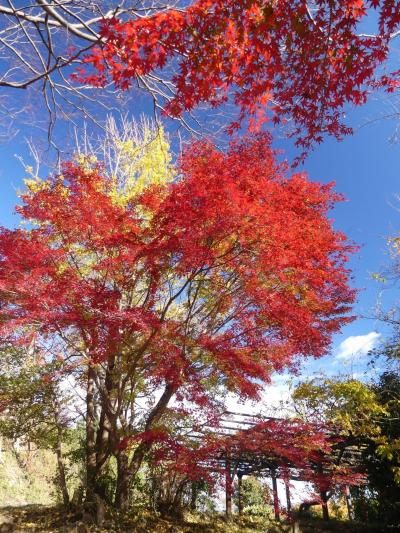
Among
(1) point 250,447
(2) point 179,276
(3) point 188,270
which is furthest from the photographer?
(1) point 250,447

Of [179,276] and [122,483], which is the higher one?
[179,276]

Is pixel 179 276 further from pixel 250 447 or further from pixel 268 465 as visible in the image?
pixel 268 465

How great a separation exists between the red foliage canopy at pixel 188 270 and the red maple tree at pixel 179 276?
0.09ft

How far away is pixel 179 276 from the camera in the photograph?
8.15 m

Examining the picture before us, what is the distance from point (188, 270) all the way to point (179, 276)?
804 millimetres

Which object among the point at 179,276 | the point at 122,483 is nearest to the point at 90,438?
the point at 122,483

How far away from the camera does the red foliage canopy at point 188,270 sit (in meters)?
7.11

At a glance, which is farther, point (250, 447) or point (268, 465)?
point (268, 465)

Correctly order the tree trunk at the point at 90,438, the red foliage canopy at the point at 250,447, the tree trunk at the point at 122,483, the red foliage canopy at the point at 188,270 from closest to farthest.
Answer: the red foliage canopy at the point at 188,270 → the red foliage canopy at the point at 250,447 → the tree trunk at the point at 122,483 → the tree trunk at the point at 90,438

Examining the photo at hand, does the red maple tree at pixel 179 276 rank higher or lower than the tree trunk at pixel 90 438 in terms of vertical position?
higher

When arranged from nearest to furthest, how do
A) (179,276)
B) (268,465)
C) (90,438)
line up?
(179,276)
(90,438)
(268,465)

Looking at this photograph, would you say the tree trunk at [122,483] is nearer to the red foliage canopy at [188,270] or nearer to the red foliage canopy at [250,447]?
the red foliage canopy at [250,447]

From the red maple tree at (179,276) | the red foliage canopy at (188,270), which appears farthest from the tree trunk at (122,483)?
the red foliage canopy at (188,270)

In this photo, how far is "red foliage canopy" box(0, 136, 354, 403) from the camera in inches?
280
